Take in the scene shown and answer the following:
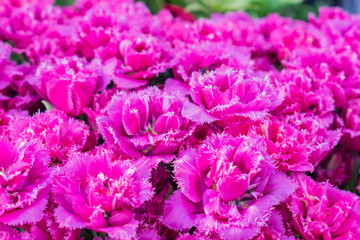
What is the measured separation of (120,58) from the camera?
32.5 inches

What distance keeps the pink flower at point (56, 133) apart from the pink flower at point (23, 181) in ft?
0.20

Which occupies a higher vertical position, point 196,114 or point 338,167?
point 196,114


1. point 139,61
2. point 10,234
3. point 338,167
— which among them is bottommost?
point 338,167

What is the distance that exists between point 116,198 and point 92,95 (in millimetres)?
289

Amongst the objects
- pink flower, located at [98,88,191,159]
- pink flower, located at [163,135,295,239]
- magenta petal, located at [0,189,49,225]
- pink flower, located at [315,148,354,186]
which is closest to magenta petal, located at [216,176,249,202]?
pink flower, located at [163,135,295,239]

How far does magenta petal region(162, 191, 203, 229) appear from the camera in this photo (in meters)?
0.53

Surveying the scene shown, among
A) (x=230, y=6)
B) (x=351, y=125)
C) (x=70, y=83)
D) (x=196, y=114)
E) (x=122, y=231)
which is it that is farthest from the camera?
(x=230, y=6)

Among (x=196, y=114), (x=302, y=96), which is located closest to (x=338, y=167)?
(x=302, y=96)

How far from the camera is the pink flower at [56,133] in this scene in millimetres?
619

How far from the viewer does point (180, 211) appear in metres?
Answer: 0.54

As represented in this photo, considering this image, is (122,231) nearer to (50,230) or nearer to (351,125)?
(50,230)

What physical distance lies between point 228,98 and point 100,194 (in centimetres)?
25

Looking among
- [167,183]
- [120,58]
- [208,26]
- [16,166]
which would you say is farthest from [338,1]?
[16,166]

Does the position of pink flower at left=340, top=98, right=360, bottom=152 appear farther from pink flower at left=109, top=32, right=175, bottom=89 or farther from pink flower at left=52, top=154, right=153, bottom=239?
pink flower at left=52, top=154, right=153, bottom=239
